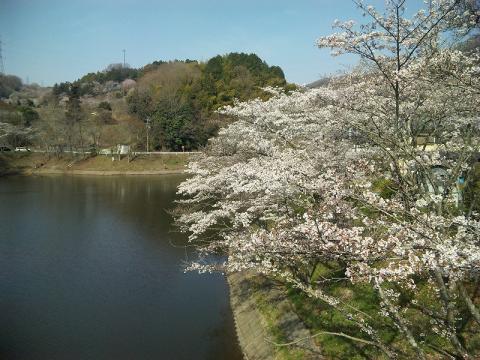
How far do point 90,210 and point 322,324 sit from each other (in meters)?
22.4

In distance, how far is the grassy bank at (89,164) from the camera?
157 feet

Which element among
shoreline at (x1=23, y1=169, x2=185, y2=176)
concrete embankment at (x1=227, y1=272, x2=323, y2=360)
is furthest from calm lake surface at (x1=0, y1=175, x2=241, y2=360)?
shoreline at (x1=23, y1=169, x2=185, y2=176)

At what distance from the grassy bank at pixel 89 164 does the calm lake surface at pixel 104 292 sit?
2050 centimetres

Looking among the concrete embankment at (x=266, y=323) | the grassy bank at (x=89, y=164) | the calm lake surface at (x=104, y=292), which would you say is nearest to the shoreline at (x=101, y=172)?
the grassy bank at (x=89, y=164)

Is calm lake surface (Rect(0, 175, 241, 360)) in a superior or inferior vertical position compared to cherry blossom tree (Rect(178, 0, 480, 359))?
inferior

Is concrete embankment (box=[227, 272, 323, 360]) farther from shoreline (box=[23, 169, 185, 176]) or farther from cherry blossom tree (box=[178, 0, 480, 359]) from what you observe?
shoreline (box=[23, 169, 185, 176])

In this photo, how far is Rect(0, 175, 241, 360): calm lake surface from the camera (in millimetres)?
11703

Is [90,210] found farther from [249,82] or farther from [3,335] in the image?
[249,82]

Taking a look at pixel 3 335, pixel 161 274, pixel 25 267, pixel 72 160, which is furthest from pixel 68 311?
pixel 72 160

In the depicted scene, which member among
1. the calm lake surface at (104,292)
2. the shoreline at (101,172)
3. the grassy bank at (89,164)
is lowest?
the calm lake surface at (104,292)

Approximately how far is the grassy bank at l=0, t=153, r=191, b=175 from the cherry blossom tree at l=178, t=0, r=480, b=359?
122 ft

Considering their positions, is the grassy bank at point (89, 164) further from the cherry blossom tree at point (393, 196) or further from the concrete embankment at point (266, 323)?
the cherry blossom tree at point (393, 196)

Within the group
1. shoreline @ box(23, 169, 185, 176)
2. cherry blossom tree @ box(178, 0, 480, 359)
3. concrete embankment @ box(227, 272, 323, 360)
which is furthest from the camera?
shoreline @ box(23, 169, 185, 176)

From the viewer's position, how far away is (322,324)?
976 centimetres
